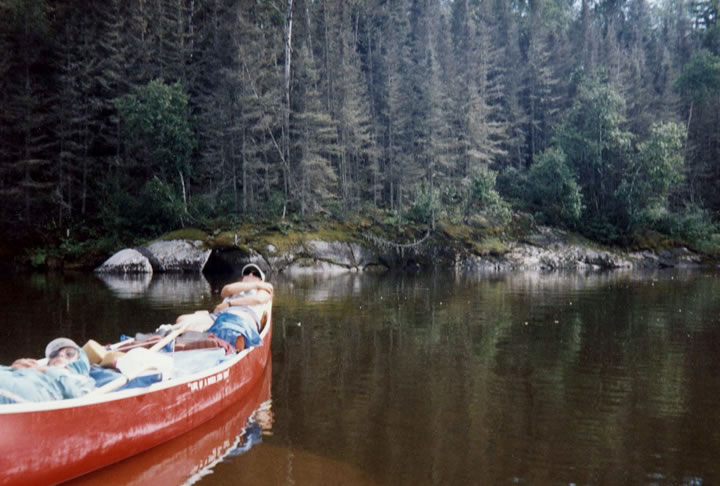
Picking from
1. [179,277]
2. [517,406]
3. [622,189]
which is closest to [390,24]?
[622,189]

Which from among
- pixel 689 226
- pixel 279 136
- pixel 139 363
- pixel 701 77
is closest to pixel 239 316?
pixel 139 363

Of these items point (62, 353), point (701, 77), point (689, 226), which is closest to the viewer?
point (62, 353)

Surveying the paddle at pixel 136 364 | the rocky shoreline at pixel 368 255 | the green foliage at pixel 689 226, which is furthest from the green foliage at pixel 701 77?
the paddle at pixel 136 364

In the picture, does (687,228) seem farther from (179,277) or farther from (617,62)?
(179,277)

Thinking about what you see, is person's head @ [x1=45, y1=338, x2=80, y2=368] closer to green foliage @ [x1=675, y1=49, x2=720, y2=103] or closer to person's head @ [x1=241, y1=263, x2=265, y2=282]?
person's head @ [x1=241, y1=263, x2=265, y2=282]

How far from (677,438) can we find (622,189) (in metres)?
32.1

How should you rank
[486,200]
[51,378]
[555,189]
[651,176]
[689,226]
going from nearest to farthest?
[51,378] < [486,200] < [651,176] < [689,226] < [555,189]

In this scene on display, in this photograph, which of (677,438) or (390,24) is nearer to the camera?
(677,438)

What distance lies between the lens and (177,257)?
28188 mm

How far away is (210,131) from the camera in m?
32.7

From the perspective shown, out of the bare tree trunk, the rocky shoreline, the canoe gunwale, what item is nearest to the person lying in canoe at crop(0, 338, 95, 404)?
the canoe gunwale

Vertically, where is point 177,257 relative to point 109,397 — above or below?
above

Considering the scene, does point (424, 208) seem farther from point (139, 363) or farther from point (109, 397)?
point (109, 397)

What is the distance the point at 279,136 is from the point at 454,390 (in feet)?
94.2
